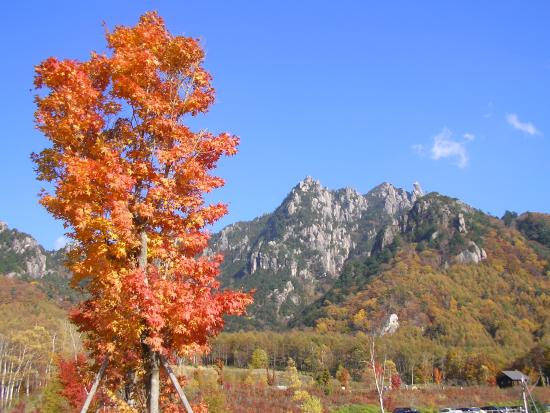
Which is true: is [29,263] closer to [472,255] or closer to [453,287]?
[453,287]

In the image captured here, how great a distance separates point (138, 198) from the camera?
805 cm

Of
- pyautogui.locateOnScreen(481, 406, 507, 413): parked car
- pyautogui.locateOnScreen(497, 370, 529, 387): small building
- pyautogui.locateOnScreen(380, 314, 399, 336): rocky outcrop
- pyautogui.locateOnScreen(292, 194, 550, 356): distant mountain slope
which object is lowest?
pyautogui.locateOnScreen(481, 406, 507, 413): parked car

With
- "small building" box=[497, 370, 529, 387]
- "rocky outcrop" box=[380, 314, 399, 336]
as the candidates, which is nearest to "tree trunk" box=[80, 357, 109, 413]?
"small building" box=[497, 370, 529, 387]

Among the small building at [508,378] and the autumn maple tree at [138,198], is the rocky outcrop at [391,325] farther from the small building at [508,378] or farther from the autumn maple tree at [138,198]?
the autumn maple tree at [138,198]

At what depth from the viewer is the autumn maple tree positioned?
7.21 meters

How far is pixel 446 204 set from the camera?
180 m

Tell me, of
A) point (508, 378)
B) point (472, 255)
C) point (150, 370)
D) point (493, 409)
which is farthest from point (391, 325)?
point (150, 370)

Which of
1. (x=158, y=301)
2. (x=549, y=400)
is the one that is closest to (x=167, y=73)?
(x=158, y=301)

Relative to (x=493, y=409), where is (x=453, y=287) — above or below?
above

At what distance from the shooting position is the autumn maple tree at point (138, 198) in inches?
284

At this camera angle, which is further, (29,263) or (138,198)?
(29,263)

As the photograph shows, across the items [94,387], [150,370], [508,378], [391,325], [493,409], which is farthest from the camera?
[391,325]

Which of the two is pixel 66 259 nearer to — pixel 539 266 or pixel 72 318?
pixel 72 318

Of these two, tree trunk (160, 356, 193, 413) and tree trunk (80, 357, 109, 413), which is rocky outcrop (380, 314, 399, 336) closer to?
tree trunk (160, 356, 193, 413)
